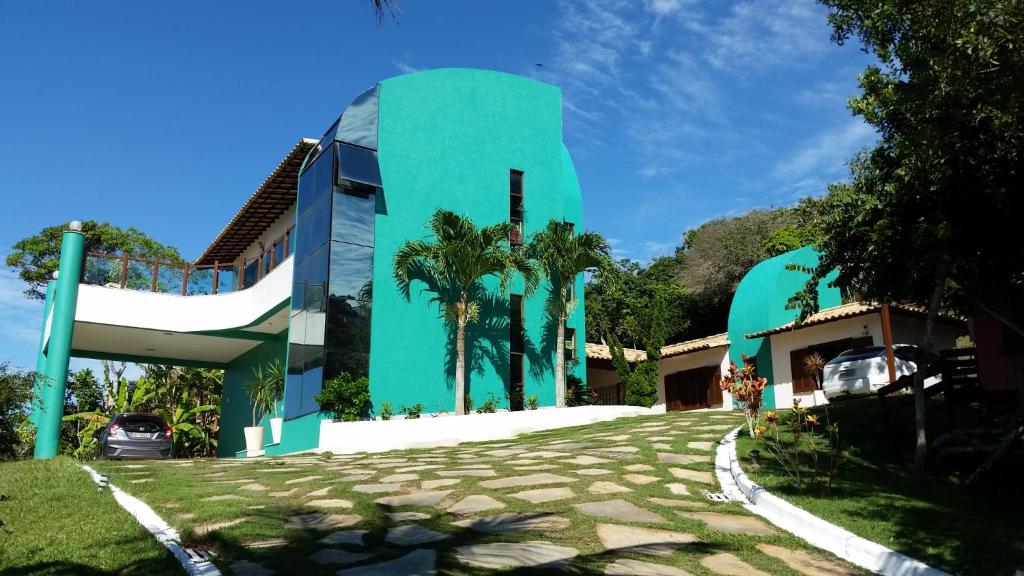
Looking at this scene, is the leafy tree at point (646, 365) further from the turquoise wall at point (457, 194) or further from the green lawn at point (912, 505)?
the green lawn at point (912, 505)

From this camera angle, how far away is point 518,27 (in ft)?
35.8

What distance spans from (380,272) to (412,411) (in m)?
3.59

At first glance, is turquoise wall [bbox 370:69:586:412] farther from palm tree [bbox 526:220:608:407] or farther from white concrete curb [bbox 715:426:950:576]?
white concrete curb [bbox 715:426:950:576]

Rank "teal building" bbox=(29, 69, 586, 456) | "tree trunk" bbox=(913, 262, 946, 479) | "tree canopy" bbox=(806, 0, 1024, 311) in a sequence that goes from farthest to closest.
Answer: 1. "teal building" bbox=(29, 69, 586, 456)
2. "tree trunk" bbox=(913, 262, 946, 479)
3. "tree canopy" bbox=(806, 0, 1024, 311)

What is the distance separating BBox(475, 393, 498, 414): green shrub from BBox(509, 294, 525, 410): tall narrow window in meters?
0.70

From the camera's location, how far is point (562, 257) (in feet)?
67.8

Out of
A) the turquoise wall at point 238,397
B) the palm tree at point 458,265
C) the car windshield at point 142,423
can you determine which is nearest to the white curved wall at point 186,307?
the turquoise wall at point 238,397

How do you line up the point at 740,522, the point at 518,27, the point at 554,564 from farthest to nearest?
1. the point at 518,27
2. the point at 740,522
3. the point at 554,564

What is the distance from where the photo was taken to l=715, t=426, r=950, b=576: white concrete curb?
5.61 m

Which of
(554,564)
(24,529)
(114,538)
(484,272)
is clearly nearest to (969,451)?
(554,564)

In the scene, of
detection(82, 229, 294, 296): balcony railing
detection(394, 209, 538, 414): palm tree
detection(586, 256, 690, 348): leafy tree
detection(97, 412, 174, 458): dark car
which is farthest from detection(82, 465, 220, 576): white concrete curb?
detection(586, 256, 690, 348): leafy tree

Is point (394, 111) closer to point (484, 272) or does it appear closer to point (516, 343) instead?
point (484, 272)

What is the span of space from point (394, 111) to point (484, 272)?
518 centimetres

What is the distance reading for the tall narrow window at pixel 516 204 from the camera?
21905 mm
